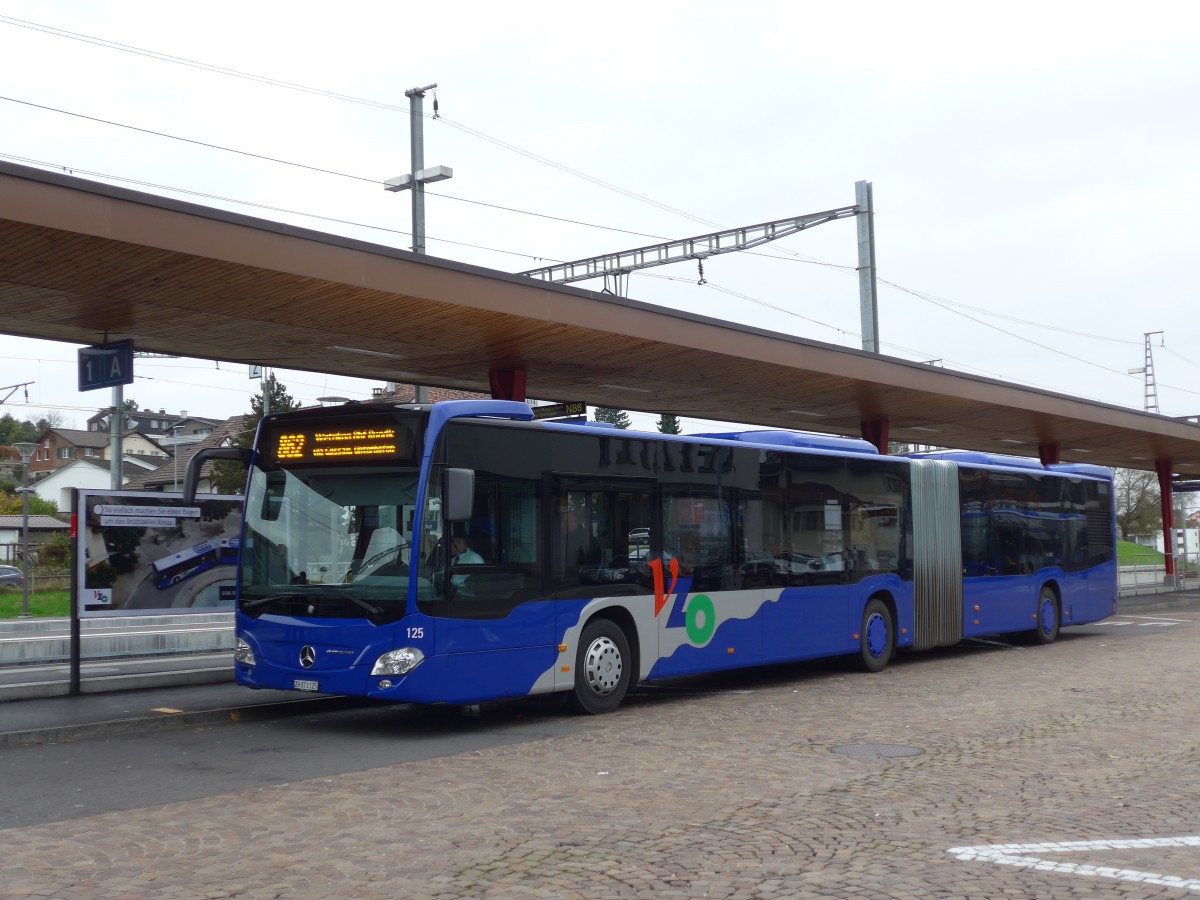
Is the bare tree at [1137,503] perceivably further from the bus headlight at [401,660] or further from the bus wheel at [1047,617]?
the bus headlight at [401,660]

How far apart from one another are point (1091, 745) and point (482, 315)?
907 cm

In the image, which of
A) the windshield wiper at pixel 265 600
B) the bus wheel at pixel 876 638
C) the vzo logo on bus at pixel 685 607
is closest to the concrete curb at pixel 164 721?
the windshield wiper at pixel 265 600

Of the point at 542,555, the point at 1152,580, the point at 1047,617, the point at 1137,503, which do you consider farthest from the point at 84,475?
the point at 542,555

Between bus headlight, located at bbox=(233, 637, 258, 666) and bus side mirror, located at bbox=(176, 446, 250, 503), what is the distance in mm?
1579

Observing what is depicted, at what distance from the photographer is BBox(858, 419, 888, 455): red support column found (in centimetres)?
2914

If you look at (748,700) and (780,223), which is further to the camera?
(780,223)

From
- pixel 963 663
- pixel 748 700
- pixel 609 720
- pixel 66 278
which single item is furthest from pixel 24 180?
pixel 963 663

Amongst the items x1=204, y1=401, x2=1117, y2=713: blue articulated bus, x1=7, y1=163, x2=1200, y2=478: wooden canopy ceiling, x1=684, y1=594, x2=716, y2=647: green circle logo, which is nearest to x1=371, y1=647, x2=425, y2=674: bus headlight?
x1=204, y1=401, x2=1117, y2=713: blue articulated bus

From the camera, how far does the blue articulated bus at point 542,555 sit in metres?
11.0

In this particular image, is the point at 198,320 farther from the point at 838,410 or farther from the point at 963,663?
the point at 838,410

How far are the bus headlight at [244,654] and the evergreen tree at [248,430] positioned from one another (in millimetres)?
41812

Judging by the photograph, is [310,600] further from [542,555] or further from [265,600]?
[542,555]

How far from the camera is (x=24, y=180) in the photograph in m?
11.2

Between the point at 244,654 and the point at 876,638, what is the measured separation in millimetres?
8838
